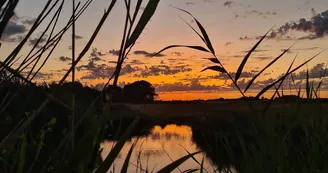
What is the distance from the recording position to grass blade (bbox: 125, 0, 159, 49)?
0.90 meters

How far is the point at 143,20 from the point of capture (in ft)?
3.00

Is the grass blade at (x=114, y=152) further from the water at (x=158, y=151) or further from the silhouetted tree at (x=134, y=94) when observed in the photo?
the water at (x=158, y=151)

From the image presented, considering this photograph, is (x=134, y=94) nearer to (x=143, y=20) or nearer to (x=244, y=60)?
(x=244, y=60)

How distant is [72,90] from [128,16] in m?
0.19

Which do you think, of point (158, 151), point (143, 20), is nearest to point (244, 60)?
point (143, 20)

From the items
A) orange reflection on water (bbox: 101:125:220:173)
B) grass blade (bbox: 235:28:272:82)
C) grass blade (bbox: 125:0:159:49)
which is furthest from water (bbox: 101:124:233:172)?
grass blade (bbox: 125:0:159:49)

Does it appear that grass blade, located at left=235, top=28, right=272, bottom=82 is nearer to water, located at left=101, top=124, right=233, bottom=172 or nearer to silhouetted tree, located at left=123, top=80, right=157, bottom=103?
silhouetted tree, located at left=123, top=80, right=157, bottom=103

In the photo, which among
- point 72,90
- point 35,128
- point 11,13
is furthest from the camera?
point 35,128

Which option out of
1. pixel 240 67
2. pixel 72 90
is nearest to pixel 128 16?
pixel 72 90

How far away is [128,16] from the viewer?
0.90 m

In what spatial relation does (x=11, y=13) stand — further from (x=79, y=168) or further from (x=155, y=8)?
(x=79, y=168)

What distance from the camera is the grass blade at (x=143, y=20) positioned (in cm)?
90

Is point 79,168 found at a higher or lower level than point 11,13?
lower

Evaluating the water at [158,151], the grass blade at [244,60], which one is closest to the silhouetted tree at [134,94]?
the grass blade at [244,60]
